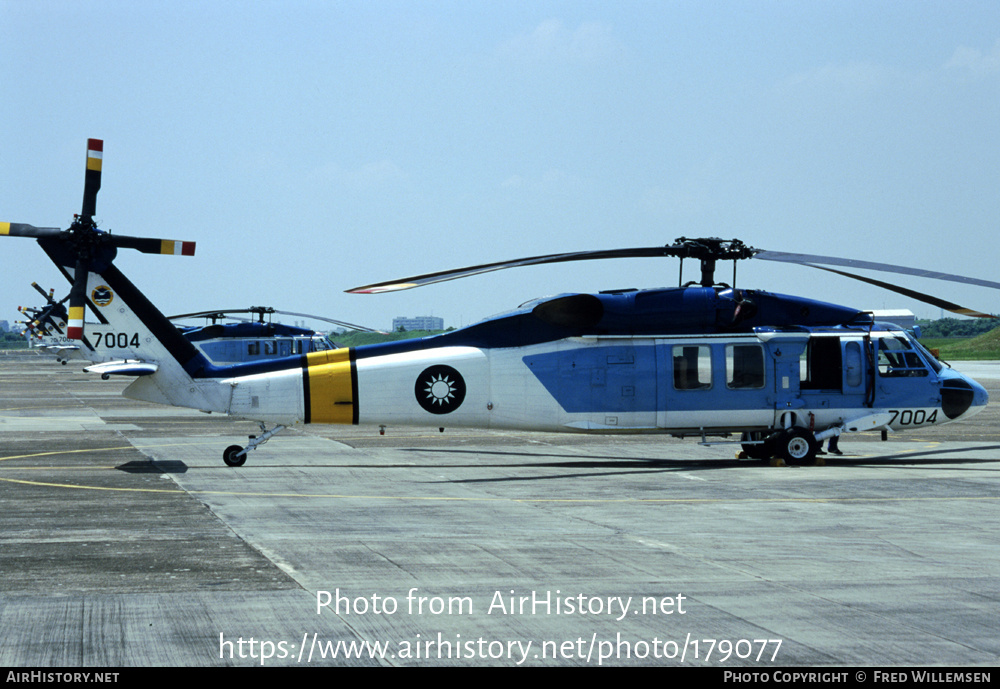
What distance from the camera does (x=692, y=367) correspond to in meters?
21.7

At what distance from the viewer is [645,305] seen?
2153cm

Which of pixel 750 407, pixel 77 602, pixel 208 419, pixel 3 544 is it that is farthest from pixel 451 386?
pixel 208 419

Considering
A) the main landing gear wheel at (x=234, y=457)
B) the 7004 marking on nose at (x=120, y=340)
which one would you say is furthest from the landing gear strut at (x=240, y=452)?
Answer: the 7004 marking on nose at (x=120, y=340)

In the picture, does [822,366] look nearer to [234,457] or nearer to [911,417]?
[911,417]

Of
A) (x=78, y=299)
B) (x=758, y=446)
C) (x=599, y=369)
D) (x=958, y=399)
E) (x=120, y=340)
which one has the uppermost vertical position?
(x=78, y=299)

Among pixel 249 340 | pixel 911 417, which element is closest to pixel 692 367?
pixel 911 417

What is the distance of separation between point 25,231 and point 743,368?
1552cm

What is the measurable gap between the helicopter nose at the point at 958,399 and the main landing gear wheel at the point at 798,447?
10.8 ft

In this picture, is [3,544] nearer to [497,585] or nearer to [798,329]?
[497,585]

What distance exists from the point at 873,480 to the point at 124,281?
52.7ft

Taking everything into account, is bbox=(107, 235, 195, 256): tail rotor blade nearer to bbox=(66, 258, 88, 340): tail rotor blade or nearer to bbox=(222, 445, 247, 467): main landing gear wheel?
bbox=(66, 258, 88, 340): tail rotor blade

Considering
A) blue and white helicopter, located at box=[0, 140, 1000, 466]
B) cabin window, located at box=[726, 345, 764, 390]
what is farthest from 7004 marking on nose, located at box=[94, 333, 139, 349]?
cabin window, located at box=[726, 345, 764, 390]

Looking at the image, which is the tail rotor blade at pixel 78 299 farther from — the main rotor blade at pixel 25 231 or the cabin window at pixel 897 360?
the cabin window at pixel 897 360

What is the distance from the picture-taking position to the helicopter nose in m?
22.4
